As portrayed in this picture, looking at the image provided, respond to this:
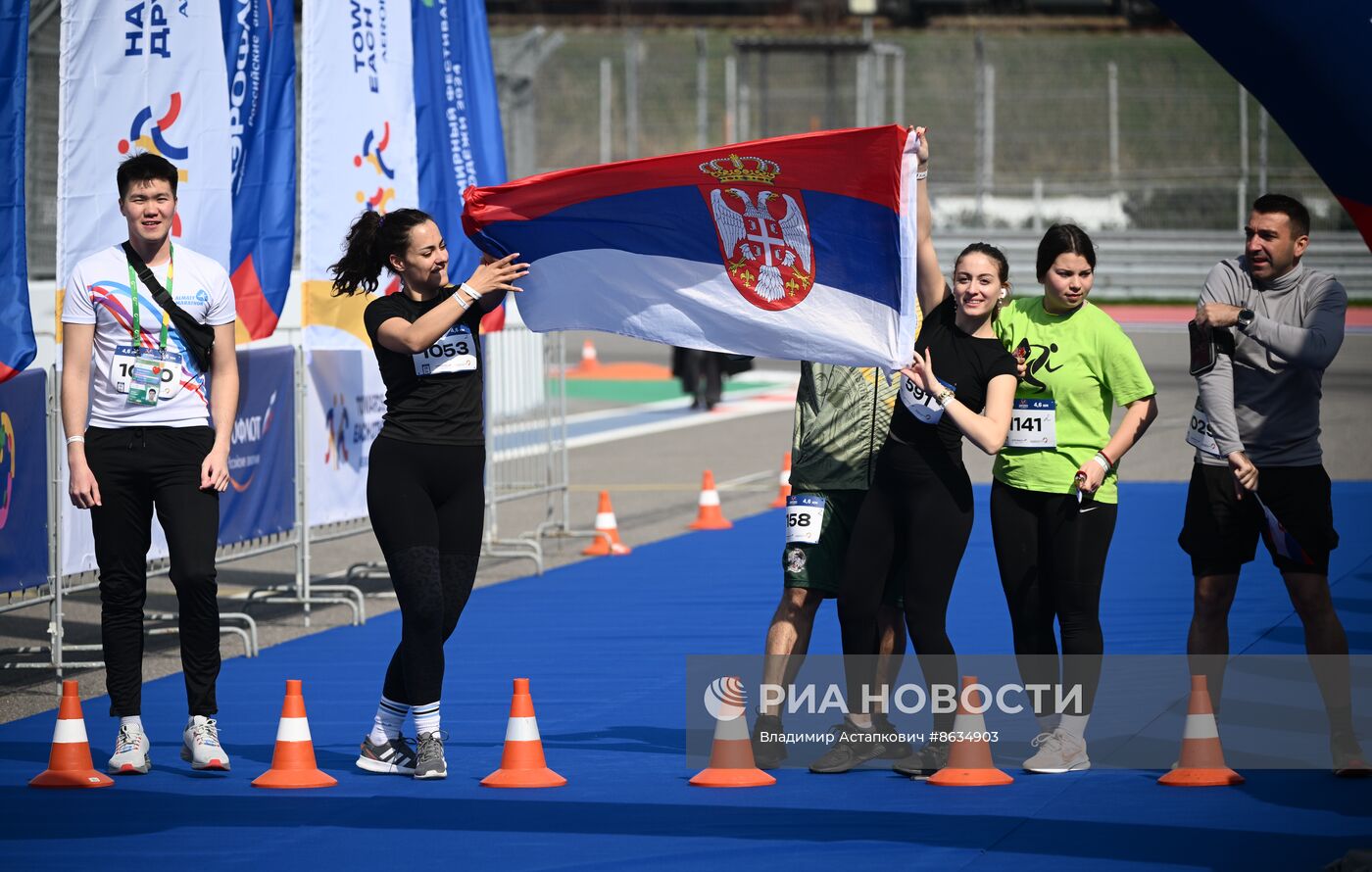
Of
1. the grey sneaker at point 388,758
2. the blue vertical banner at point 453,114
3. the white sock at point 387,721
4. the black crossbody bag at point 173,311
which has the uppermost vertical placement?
the blue vertical banner at point 453,114

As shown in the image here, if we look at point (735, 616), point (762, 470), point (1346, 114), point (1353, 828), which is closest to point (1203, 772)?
point (1353, 828)

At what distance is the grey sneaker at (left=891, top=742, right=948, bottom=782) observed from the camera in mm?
6363

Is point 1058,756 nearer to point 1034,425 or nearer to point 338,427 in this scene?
point 1034,425

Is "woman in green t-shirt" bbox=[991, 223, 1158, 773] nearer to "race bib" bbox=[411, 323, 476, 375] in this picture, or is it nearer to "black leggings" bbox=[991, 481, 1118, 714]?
"black leggings" bbox=[991, 481, 1118, 714]

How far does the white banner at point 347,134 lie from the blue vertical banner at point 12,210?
2.91 meters

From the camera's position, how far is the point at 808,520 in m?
6.59

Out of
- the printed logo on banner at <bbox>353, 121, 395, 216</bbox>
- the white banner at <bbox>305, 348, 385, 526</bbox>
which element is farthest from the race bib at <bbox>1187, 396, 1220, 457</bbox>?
the printed logo on banner at <bbox>353, 121, 395, 216</bbox>

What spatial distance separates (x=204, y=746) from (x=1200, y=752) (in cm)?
349

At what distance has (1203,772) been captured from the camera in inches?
244

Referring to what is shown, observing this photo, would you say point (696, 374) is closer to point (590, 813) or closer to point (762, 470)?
point (762, 470)

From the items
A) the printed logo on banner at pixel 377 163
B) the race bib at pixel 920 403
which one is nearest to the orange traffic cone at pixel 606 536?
the printed logo on banner at pixel 377 163

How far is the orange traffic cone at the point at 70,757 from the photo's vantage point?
253 inches

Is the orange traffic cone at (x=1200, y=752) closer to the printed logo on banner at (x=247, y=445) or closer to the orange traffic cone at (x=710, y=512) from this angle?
the printed logo on banner at (x=247, y=445)

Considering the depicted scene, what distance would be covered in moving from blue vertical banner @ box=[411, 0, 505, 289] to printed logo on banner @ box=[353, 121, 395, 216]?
46cm
